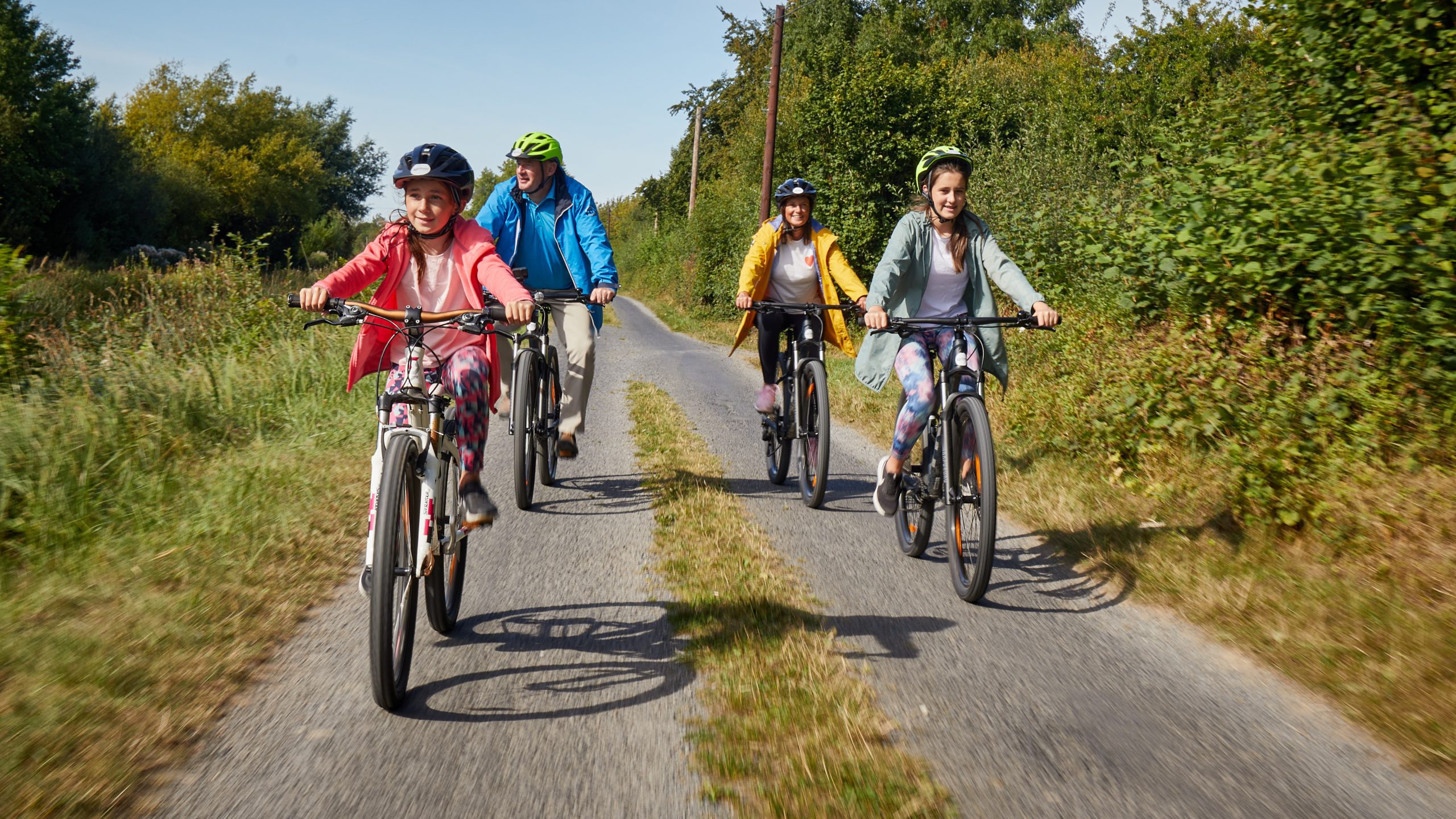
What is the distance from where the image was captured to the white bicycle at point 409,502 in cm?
296

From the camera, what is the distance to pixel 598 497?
20.6 feet

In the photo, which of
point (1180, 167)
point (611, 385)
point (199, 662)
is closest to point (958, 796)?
point (199, 662)

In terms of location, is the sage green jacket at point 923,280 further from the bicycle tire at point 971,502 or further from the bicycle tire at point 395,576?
the bicycle tire at point 395,576

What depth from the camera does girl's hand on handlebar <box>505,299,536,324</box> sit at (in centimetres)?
341

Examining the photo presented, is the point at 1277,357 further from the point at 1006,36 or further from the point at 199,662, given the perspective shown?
the point at 1006,36

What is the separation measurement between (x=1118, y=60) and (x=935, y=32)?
75.0 ft

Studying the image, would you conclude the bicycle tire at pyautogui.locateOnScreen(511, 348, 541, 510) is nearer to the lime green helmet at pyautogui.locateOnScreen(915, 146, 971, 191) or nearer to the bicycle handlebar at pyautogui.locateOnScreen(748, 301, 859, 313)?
the bicycle handlebar at pyautogui.locateOnScreen(748, 301, 859, 313)

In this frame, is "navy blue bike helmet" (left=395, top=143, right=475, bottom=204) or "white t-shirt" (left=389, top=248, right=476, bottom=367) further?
"white t-shirt" (left=389, top=248, right=476, bottom=367)

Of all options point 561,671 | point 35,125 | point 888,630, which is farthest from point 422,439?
point 35,125

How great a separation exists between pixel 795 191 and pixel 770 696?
4.02 meters

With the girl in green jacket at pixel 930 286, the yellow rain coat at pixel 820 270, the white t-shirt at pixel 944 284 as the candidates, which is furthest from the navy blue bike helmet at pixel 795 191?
the white t-shirt at pixel 944 284

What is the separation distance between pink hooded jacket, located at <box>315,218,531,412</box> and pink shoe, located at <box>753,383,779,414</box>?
3.10 m

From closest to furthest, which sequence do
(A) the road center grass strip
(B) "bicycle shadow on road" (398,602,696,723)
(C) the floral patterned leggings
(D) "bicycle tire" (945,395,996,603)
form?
1. (A) the road center grass strip
2. (B) "bicycle shadow on road" (398,602,696,723)
3. (C) the floral patterned leggings
4. (D) "bicycle tire" (945,395,996,603)

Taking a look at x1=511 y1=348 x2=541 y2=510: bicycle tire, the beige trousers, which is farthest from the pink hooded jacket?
the beige trousers
